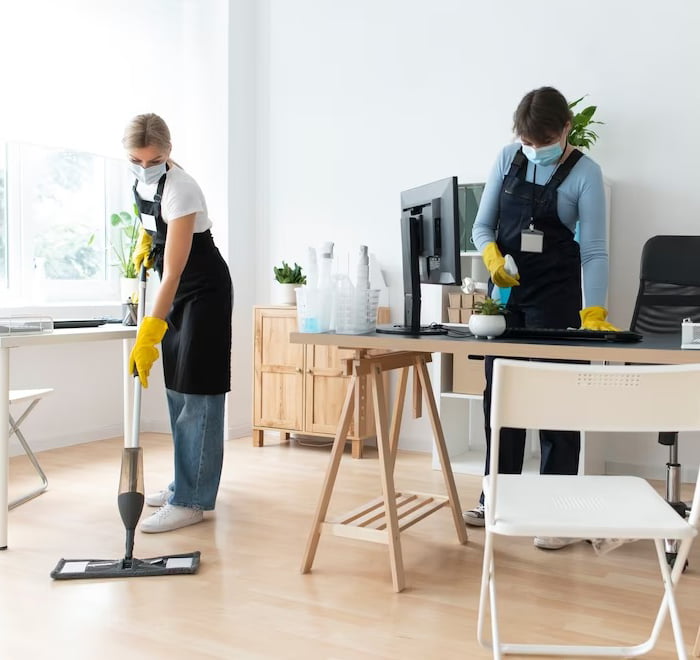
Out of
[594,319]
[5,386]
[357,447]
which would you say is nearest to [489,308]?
[594,319]

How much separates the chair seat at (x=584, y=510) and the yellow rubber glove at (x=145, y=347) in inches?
53.0

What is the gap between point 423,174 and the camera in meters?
4.62

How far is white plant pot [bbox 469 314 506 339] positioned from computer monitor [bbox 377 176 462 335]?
0.22 m

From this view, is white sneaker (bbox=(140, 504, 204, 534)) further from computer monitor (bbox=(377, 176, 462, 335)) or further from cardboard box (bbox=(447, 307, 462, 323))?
cardboard box (bbox=(447, 307, 462, 323))

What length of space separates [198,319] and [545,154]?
4.44ft

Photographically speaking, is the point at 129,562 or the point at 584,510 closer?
the point at 584,510

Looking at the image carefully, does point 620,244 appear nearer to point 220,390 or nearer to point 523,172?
point 523,172

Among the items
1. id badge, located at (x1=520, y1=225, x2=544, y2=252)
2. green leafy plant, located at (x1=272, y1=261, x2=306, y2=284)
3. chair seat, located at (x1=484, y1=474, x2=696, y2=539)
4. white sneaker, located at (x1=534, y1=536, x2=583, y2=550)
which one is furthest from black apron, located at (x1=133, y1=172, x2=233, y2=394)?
green leafy plant, located at (x1=272, y1=261, x2=306, y2=284)

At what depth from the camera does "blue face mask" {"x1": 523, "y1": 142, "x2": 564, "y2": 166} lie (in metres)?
2.72

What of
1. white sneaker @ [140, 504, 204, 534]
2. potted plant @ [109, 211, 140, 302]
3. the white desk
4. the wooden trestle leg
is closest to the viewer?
the wooden trestle leg

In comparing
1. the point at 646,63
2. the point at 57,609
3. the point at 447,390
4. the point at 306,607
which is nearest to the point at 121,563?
the point at 57,609

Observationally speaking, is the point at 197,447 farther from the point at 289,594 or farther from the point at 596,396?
the point at 596,396

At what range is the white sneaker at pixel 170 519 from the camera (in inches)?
118

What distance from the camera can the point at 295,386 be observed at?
4641 mm
